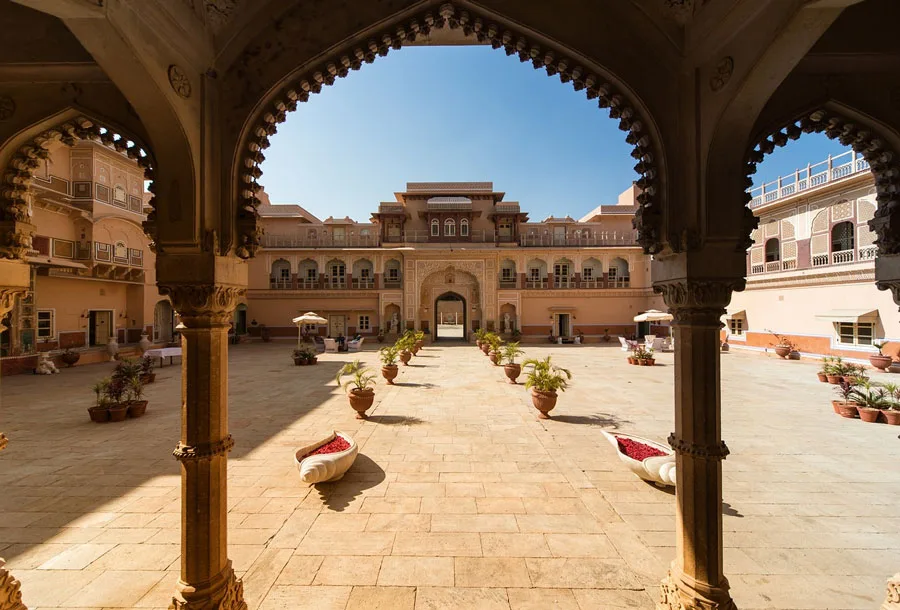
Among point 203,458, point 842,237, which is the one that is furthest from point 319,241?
point 842,237

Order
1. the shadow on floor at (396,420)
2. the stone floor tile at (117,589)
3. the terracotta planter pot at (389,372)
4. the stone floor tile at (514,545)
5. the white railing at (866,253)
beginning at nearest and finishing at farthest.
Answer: the stone floor tile at (117,589)
the stone floor tile at (514,545)
the shadow on floor at (396,420)
the terracotta planter pot at (389,372)
the white railing at (866,253)

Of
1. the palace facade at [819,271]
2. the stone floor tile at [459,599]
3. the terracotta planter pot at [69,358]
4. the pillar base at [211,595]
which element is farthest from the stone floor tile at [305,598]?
the terracotta planter pot at [69,358]

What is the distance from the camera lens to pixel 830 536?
420cm

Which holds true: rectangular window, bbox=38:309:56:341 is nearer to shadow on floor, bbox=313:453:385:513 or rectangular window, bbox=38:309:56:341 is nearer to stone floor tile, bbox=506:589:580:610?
shadow on floor, bbox=313:453:385:513

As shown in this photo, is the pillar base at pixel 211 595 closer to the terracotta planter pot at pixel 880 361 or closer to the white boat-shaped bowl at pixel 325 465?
the white boat-shaped bowl at pixel 325 465

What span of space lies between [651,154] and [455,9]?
2.14 metres

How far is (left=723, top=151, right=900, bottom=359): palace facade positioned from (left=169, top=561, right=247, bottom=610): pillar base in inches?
773

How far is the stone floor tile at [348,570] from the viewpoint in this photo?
11.5 ft

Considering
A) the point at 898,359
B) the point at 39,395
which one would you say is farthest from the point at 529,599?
the point at 898,359

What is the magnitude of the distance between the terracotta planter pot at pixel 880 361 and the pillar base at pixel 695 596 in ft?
64.2

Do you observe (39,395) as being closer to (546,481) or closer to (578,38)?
(546,481)

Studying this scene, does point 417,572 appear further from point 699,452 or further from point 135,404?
point 135,404

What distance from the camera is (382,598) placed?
331cm

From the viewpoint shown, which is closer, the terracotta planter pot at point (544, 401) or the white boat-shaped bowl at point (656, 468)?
the white boat-shaped bowl at point (656, 468)
